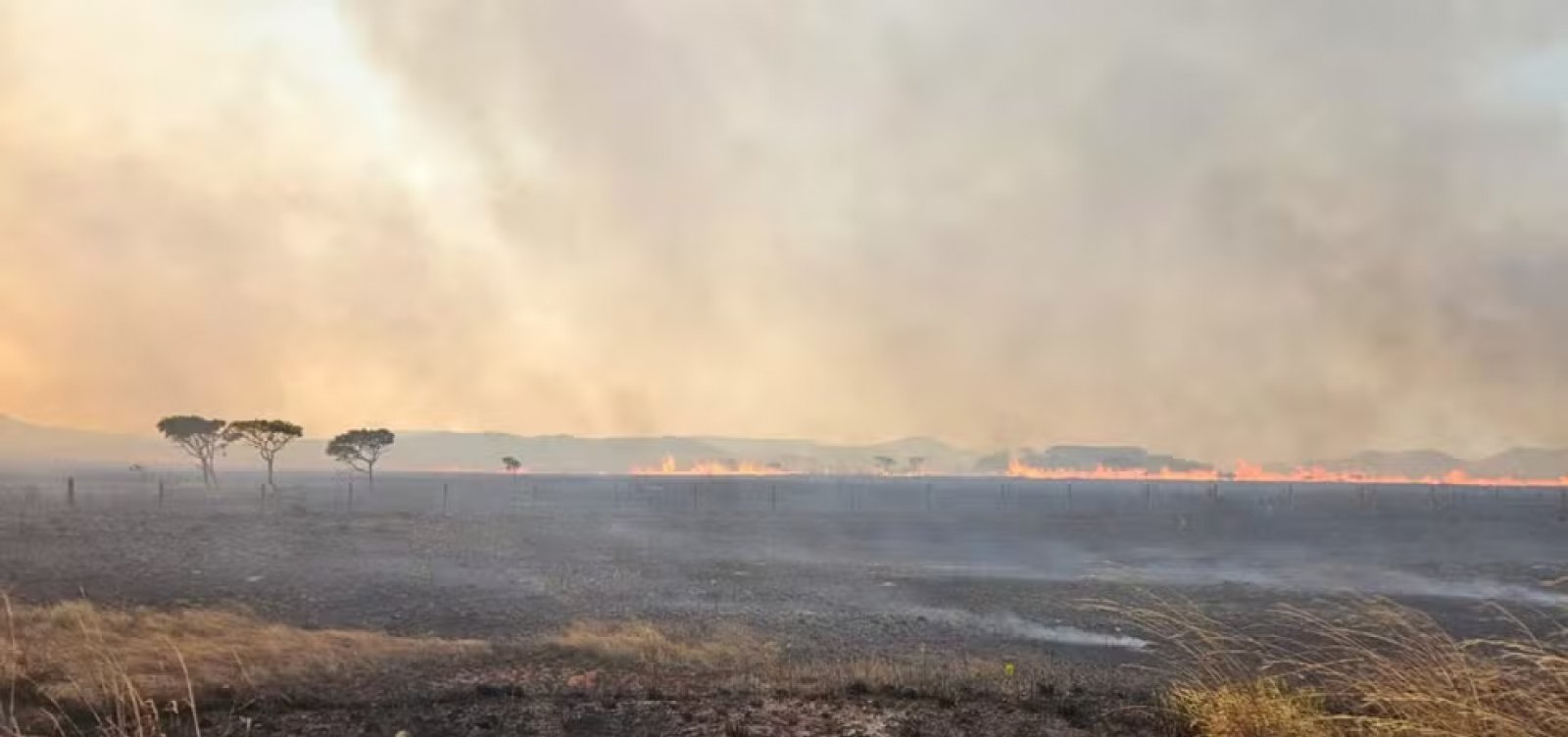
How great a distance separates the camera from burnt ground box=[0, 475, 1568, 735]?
10.6 meters

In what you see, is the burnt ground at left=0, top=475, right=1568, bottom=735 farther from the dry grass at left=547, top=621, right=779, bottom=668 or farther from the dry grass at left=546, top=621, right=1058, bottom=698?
the dry grass at left=547, top=621, right=779, bottom=668

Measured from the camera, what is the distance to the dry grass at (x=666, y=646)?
18.7 m

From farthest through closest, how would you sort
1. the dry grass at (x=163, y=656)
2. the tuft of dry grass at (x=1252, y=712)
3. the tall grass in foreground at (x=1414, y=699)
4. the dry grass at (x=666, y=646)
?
the dry grass at (x=666, y=646)
the dry grass at (x=163, y=656)
the tuft of dry grass at (x=1252, y=712)
the tall grass in foreground at (x=1414, y=699)

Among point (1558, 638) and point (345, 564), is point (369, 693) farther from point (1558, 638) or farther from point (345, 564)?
point (1558, 638)

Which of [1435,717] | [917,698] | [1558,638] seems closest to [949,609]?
[1558,638]

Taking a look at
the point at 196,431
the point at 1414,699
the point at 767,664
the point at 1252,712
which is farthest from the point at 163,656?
the point at 196,431

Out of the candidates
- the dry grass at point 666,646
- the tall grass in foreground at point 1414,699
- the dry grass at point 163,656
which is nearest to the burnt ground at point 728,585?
the tall grass in foreground at point 1414,699

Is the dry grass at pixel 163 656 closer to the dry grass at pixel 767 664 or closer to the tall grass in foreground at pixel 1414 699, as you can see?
the dry grass at pixel 767 664

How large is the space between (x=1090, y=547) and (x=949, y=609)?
29.9m

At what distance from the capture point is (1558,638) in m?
27.7

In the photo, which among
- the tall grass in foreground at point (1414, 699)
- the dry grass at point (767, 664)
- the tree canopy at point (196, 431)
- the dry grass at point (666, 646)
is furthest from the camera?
the tree canopy at point (196, 431)

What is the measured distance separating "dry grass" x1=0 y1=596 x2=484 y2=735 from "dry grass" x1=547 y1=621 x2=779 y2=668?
96.2 inches

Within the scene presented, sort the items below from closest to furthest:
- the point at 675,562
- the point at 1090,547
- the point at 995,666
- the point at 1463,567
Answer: the point at 995,666
the point at 675,562
the point at 1463,567
the point at 1090,547

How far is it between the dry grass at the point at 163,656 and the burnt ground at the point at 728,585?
126 centimetres
